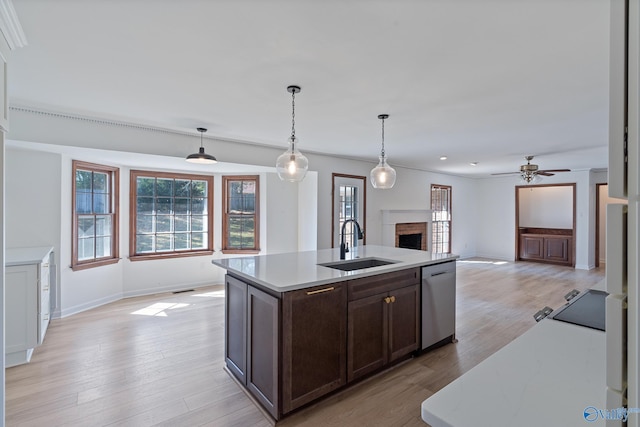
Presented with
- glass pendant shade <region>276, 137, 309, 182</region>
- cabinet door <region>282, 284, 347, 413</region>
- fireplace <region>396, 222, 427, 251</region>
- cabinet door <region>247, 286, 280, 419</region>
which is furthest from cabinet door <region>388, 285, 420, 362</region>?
fireplace <region>396, 222, 427, 251</region>

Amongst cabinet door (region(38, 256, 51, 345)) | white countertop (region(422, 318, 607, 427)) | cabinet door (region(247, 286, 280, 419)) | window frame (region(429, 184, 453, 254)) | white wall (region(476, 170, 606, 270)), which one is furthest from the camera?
window frame (region(429, 184, 453, 254))

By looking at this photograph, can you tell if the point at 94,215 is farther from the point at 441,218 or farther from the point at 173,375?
the point at 441,218

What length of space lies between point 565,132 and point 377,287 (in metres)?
3.43

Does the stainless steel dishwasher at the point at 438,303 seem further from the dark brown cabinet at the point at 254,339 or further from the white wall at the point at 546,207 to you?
the white wall at the point at 546,207

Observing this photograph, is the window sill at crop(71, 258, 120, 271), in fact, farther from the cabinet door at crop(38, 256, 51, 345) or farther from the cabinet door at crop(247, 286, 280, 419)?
the cabinet door at crop(247, 286, 280, 419)

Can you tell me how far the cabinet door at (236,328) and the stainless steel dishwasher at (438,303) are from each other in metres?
1.71

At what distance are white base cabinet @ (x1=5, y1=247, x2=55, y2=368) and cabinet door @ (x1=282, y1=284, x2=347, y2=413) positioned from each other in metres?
2.59

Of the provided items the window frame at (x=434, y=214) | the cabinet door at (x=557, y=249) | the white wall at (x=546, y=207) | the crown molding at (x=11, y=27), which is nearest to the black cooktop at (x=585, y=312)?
the crown molding at (x=11, y=27)

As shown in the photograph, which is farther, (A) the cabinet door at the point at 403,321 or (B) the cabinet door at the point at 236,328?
(A) the cabinet door at the point at 403,321

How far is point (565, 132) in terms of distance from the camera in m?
3.93

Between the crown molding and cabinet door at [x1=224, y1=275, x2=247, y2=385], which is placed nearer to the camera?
the crown molding

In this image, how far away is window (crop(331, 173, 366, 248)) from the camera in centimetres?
564

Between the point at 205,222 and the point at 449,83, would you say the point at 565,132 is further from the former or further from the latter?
the point at 205,222

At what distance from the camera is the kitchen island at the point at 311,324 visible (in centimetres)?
206
